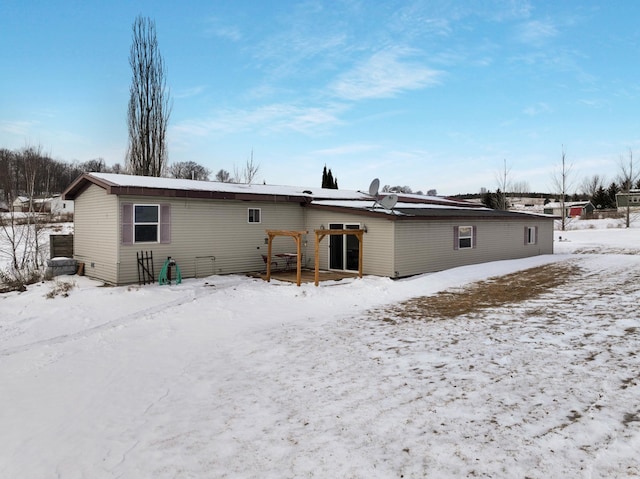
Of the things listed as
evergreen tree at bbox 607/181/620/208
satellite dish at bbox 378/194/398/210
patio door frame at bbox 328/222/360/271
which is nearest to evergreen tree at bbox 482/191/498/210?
evergreen tree at bbox 607/181/620/208

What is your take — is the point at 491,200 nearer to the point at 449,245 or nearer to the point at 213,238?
the point at 449,245

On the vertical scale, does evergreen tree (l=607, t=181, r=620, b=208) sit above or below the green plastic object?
above

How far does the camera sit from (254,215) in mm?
15406

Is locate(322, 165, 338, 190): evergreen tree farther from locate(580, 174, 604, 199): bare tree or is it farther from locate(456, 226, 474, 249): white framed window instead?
locate(580, 174, 604, 199): bare tree

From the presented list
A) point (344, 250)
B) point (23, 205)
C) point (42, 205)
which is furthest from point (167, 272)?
point (23, 205)

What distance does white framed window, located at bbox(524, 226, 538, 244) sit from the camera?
19.9 m

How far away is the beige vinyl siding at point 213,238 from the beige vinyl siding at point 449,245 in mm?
4722

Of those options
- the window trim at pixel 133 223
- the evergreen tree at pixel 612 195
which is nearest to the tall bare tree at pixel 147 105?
the window trim at pixel 133 223

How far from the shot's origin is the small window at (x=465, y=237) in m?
16.4

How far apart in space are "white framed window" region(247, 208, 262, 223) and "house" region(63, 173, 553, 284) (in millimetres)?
37

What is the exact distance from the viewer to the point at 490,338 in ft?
22.9

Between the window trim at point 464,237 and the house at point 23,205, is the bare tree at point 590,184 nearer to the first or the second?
the window trim at point 464,237

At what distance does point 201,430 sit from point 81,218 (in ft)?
43.5

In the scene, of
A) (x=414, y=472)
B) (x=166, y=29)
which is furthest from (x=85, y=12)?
(x=414, y=472)
